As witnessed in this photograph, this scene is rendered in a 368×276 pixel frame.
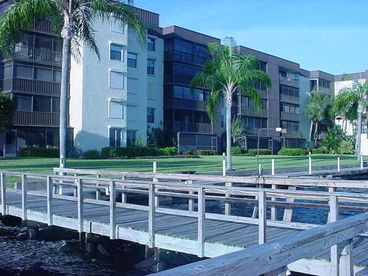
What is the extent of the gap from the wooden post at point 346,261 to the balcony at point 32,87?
4152 centimetres

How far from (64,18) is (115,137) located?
3022cm

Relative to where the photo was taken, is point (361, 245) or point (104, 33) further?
point (104, 33)

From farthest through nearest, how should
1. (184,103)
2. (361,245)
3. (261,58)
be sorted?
(261,58) < (184,103) < (361,245)

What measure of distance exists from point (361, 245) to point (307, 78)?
83314 mm

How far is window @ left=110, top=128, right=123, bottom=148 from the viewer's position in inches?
1930

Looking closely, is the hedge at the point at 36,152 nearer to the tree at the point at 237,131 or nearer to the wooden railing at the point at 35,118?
the wooden railing at the point at 35,118

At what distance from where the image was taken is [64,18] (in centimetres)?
A: 1961

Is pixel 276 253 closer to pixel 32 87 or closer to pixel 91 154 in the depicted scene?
pixel 91 154

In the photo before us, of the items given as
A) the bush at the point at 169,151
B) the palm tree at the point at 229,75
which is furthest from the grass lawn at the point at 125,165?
the bush at the point at 169,151

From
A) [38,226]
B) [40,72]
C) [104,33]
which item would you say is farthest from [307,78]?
[38,226]

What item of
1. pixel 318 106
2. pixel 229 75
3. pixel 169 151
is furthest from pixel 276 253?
pixel 318 106

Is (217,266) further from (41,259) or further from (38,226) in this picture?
(38,226)

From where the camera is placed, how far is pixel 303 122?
280 ft

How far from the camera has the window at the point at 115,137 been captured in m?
49.0
